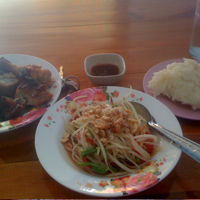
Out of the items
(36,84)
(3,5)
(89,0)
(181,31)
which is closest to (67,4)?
(89,0)

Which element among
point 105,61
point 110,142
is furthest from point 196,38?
point 110,142

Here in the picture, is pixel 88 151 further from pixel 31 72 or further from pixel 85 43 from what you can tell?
pixel 85 43

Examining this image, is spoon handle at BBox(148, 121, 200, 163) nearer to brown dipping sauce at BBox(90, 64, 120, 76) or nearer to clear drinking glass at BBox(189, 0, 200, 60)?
brown dipping sauce at BBox(90, 64, 120, 76)

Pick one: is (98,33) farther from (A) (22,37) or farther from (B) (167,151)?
(B) (167,151)

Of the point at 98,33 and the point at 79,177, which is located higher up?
the point at 98,33

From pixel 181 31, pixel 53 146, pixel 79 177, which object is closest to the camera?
pixel 79 177

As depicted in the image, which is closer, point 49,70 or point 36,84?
point 36,84

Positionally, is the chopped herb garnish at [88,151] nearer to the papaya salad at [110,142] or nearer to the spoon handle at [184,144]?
the papaya salad at [110,142]

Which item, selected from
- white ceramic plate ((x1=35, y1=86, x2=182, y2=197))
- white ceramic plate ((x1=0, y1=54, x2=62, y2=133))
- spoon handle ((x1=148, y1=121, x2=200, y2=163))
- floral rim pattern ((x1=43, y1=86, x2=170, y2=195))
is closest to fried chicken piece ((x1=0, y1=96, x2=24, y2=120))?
white ceramic plate ((x1=0, y1=54, x2=62, y2=133))

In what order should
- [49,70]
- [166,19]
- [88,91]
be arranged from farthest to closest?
[166,19]
[49,70]
[88,91]
